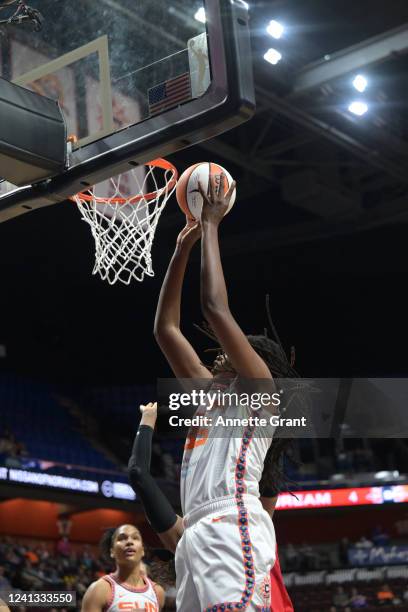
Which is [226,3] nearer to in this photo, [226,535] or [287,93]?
[226,535]

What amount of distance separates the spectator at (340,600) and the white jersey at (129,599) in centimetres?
883

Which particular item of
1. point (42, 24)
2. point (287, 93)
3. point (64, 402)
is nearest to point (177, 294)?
point (42, 24)

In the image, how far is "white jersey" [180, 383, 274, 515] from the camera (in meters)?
2.23

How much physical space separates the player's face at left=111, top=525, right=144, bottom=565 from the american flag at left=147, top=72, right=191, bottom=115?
9.19 ft

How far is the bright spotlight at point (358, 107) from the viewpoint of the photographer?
11.1 m

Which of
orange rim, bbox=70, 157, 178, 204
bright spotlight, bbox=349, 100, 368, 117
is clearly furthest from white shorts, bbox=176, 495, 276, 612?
bright spotlight, bbox=349, 100, 368, 117

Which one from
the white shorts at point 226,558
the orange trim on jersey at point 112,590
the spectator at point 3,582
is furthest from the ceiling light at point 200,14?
the spectator at point 3,582

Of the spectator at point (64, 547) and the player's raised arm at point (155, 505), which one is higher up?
the spectator at point (64, 547)

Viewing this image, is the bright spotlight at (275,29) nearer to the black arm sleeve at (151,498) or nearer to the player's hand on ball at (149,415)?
the player's hand on ball at (149,415)

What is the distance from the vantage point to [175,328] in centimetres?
259

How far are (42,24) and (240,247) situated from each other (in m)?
11.0

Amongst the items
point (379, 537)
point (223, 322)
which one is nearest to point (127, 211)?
point (223, 322)

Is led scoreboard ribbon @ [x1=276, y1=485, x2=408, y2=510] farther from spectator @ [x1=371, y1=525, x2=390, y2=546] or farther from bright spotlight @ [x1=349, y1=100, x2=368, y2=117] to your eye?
bright spotlight @ [x1=349, y1=100, x2=368, y2=117]

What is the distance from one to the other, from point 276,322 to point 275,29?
6.72m
